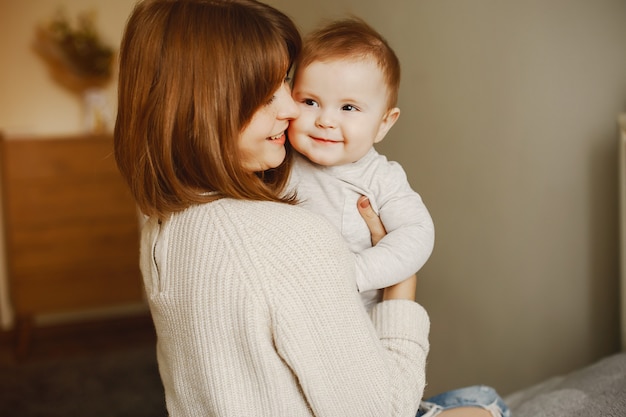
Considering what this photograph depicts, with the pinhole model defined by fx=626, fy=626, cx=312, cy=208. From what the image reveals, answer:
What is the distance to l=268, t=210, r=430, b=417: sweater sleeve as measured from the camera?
2.97 feet

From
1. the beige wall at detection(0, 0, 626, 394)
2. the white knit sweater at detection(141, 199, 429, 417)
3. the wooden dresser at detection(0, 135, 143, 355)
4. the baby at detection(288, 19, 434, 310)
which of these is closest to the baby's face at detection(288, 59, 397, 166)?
the baby at detection(288, 19, 434, 310)

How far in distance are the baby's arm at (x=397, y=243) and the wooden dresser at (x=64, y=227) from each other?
2796mm

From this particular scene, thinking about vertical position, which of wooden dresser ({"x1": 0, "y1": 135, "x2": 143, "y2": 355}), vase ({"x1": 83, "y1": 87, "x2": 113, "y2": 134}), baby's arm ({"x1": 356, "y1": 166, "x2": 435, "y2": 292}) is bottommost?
wooden dresser ({"x1": 0, "y1": 135, "x2": 143, "y2": 355})

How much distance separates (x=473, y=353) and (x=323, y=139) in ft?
2.88

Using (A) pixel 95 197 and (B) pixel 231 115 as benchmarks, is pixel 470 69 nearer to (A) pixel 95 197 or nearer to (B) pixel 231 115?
(B) pixel 231 115

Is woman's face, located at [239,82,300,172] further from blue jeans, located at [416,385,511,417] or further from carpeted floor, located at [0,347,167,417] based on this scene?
carpeted floor, located at [0,347,167,417]

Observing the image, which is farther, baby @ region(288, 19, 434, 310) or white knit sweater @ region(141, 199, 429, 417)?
baby @ region(288, 19, 434, 310)

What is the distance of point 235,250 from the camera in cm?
93

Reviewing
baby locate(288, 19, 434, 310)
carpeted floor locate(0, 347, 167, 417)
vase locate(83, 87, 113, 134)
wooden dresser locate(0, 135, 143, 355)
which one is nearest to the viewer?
baby locate(288, 19, 434, 310)

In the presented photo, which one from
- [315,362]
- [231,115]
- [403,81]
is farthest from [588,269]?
[231,115]

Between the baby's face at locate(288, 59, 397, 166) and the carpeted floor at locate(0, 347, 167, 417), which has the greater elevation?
the baby's face at locate(288, 59, 397, 166)

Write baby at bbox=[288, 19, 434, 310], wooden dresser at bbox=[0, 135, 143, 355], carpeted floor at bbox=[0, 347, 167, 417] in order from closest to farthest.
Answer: baby at bbox=[288, 19, 434, 310], carpeted floor at bbox=[0, 347, 167, 417], wooden dresser at bbox=[0, 135, 143, 355]

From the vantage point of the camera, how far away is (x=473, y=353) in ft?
5.69

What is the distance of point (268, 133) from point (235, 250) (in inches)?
9.5
